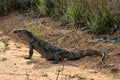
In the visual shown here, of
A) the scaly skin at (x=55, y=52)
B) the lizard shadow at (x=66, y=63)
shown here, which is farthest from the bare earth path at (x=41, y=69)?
the scaly skin at (x=55, y=52)

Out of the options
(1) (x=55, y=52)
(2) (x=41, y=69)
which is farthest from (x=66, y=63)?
(2) (x=41, y=69)

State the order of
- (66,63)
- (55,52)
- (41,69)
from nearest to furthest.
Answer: (41,69), (66,63), (55,52)

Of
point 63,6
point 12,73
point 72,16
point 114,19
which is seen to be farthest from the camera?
point 63,6

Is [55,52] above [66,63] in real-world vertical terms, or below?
above

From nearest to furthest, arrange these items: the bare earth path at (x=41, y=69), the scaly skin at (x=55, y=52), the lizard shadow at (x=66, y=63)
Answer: the bare earth path at (x=41, y=69), the lizard shadow at (x=66, y=63), the scaly skin at (x=55, y=52)

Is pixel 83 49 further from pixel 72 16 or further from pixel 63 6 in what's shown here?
pixel 63 6

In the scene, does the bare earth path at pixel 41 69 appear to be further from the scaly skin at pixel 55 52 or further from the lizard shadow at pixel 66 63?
the scaly skin at pixel 55 52

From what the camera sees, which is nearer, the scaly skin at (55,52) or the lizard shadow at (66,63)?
the lizard shadow at (66,63)

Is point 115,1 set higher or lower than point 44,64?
higher

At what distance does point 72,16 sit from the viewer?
11031 millimetres

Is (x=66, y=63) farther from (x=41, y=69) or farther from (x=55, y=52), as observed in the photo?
(x=41, y=69)

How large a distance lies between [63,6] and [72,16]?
0.89m

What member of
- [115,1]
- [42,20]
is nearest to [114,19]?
[115,1]

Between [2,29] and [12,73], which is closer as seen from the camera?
[12,73]
